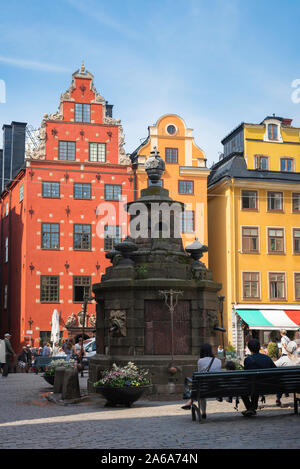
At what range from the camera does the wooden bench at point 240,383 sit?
11.2 m

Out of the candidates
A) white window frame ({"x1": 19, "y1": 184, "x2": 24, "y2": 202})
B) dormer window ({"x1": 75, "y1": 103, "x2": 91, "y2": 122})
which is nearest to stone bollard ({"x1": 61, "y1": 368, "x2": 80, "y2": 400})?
white window frame ({"x1": 19, "y1": 184, "x2": 24, "y2": 202})

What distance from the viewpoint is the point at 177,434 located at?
9.78m

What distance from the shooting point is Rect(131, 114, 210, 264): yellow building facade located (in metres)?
44.0

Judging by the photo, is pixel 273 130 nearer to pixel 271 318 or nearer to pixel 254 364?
pixel 271 318

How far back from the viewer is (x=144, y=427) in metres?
10.8

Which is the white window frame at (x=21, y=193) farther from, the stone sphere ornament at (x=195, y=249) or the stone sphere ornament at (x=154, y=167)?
the stone sphere ornament at (x=195, y=249)

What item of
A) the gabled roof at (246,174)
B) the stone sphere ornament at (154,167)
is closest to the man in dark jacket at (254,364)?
the stone sphere ornament at (154,167)

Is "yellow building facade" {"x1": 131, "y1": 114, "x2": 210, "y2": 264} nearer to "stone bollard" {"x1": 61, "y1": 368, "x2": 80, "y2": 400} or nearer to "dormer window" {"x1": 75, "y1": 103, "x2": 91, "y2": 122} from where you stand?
"dormer window" {"x1": 75, "y1": 103, "x2": 91, "y2": 122}

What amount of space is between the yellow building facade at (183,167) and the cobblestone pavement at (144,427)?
29393 mm

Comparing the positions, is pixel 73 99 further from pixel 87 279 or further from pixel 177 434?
pixel 177 434

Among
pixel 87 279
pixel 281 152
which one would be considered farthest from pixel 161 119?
pixel 87 279

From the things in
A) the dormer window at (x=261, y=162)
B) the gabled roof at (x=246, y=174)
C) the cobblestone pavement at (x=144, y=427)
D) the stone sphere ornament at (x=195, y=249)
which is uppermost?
the dormer window at (x=261, y=162)

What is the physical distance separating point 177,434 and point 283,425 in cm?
174

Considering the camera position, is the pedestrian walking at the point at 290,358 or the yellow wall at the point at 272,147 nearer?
the pedestrian walking at the point at 290,358
